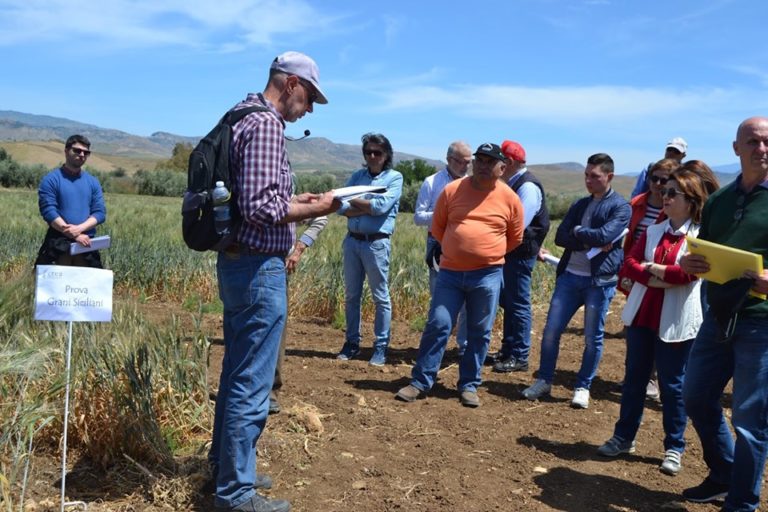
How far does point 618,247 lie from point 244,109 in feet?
11.0

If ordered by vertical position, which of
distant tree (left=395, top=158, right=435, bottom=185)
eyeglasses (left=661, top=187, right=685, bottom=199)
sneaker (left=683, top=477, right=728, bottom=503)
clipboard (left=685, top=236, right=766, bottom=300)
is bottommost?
sneaker (left=683, top=477, right=728, bottom=503)

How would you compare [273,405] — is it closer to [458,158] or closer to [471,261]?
[471,261]

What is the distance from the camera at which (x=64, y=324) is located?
4547mm

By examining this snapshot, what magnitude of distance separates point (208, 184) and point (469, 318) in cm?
295

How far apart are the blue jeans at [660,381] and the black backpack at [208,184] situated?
8.48 ft

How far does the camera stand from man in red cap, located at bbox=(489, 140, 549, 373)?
20.6ft

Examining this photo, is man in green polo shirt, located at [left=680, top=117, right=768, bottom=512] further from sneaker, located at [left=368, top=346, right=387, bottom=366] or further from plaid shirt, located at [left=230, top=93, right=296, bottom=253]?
sneaker, located at [left=368, top=346, right=387, bottom=366]

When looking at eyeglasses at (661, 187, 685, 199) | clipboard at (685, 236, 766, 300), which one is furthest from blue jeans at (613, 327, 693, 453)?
clipboard at (685, 236, 766, 300)

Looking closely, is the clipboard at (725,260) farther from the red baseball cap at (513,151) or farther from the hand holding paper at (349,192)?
the red baseball cap at (513,151)

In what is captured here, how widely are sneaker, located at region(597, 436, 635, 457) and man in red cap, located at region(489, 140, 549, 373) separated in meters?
2.01

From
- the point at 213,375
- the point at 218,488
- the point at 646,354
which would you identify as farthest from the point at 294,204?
the point at 213,375

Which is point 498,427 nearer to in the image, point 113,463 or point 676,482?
point 676,482

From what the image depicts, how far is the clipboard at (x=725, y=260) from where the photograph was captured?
10.6 feet

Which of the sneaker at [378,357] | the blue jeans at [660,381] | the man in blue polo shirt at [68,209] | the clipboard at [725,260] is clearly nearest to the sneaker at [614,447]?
the blue jeans at [660,381]
